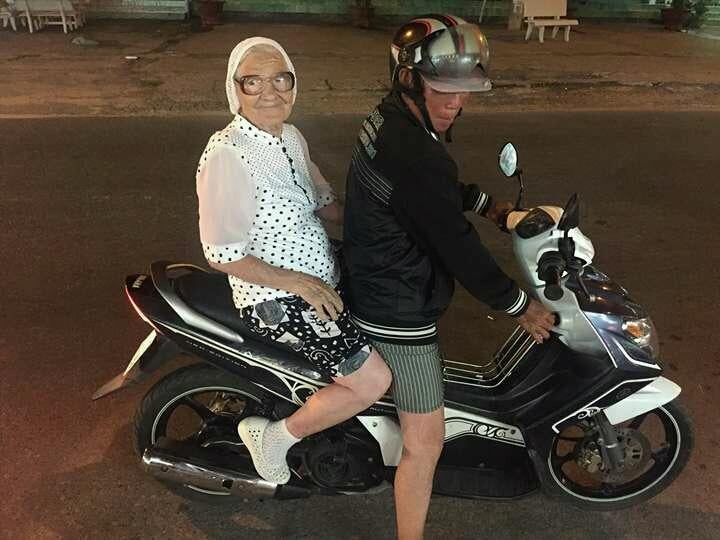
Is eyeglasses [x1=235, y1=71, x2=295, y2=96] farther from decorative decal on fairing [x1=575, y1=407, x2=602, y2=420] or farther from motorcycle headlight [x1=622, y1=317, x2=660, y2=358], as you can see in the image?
decorative decal on fairing [x1=575, y1=407, x2=602, y2=420]

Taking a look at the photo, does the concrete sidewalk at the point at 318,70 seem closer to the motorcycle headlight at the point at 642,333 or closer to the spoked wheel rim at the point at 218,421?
the spoked wheel rim at the point at 218,421

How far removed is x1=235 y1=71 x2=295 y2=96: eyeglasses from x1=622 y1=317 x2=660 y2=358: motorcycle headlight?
140 centimetres

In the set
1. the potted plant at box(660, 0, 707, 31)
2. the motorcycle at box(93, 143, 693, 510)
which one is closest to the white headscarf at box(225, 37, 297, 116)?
the motorcycle at box(93, 143, 693, 510)

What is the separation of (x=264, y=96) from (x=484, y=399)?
1389 millimetres

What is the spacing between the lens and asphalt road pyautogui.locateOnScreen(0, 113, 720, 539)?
8.54 feet

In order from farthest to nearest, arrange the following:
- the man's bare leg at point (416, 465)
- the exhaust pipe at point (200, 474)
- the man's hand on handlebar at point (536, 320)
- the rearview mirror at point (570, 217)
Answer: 1. the exhaust pipe at point (200, 474)
2. the man's bare leg at point (416, 465)
3. the man's hand on handlebar at point (536, 320)
4. the rearview mirror at point (570, 217)

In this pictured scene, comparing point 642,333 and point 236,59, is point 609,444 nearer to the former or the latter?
point 642,333

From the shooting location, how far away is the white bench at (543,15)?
1251cm

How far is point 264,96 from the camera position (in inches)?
78.2

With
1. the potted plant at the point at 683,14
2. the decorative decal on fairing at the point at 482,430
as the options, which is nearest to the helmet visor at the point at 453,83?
the decorative decal on fairing at the point at 482,430

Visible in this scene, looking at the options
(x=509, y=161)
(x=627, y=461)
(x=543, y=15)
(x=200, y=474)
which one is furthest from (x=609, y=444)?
(x=543, y=15)

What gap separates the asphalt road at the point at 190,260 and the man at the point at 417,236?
2.40 feet

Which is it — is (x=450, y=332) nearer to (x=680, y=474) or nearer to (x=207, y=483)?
Result: (x=680, y=474)

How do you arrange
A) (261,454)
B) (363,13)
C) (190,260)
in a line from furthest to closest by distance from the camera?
(363,13) < (190,260) < (261,454)
